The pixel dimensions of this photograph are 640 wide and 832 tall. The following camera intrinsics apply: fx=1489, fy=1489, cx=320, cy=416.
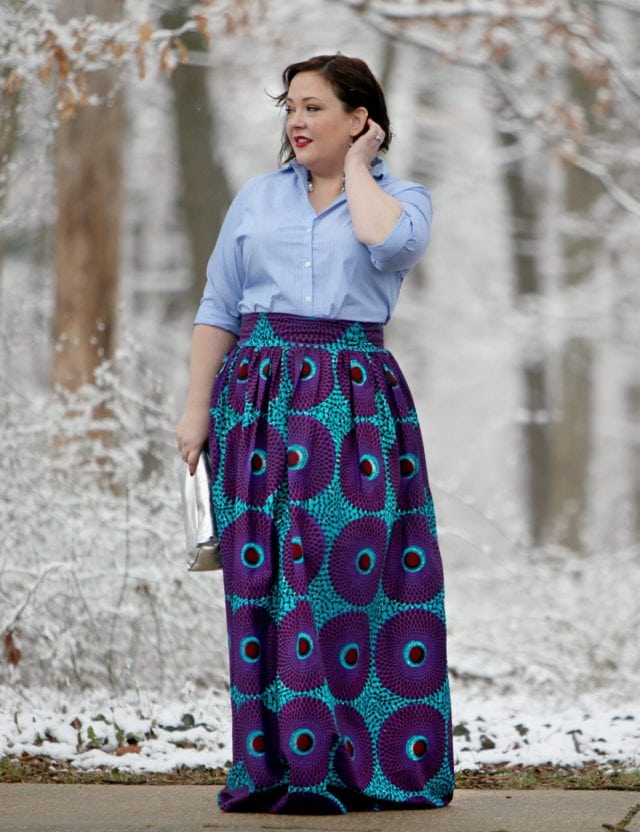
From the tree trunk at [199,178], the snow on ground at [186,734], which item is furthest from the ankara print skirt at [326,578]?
the tree trunk at [199,178]

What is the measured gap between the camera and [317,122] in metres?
3.83

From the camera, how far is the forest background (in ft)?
19.1

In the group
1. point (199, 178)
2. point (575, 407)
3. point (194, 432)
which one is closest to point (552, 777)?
point (194, 432)

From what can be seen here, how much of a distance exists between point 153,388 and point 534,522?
1017 centimetres


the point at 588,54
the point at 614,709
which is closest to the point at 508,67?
the point at 588,54

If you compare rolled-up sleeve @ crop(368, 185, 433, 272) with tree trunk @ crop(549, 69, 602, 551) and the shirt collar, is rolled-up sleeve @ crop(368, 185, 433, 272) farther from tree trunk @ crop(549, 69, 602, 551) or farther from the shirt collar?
tree trunk @ crop(549, 69, 602, 551)

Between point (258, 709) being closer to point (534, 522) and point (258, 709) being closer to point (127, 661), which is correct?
point (127, 661)

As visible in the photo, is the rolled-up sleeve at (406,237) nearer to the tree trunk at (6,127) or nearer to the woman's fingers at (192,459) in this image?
the woman's fingers at (192,459)

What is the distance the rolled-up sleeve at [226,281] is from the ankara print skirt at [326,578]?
0.31 feet

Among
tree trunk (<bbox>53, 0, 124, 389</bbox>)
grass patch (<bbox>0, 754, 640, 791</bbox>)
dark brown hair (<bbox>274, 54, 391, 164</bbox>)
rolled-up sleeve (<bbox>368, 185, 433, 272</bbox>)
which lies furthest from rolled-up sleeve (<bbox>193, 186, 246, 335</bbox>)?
tree trunk (<bbox>53, 0, 124, 389</bbox>)

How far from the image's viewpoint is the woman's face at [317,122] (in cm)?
382

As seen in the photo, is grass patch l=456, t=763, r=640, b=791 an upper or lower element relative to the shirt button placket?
lower

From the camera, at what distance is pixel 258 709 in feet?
12.2

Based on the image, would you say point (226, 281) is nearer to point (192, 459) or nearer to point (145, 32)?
point (192, 459)
